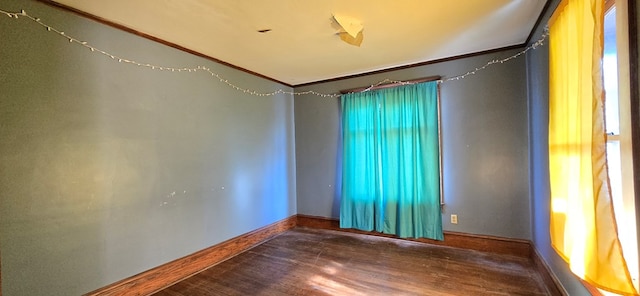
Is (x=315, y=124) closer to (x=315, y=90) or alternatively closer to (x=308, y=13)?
(x=315, y=90)

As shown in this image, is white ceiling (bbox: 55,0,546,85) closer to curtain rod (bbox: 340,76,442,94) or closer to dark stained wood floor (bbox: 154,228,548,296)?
curtain rod (bbox: 340,76,442,94)

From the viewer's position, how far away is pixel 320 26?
225 cm

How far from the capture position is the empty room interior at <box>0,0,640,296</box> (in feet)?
4.84

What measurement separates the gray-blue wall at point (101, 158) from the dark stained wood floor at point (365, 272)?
0.47 meters

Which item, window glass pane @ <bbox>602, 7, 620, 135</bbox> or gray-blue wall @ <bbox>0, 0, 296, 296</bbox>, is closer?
window glass pane @ <bbox>602, 7, 620, 135</bbox>

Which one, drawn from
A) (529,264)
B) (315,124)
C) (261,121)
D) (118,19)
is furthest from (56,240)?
(529,264)

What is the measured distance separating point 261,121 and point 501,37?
287 centimetres

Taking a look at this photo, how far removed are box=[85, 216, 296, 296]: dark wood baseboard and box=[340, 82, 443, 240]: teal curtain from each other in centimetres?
129

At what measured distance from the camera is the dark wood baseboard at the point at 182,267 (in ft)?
6.90

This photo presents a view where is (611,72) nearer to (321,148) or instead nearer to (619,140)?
(619,140)

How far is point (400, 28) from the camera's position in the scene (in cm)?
233

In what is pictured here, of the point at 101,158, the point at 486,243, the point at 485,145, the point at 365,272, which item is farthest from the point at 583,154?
the point at 101,158

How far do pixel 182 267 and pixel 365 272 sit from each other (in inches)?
69.3

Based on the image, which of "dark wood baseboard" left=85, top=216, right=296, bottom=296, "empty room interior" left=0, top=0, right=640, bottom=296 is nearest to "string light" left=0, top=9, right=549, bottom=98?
"empty room interior" left=0, top=0, right=640, bottom=296
